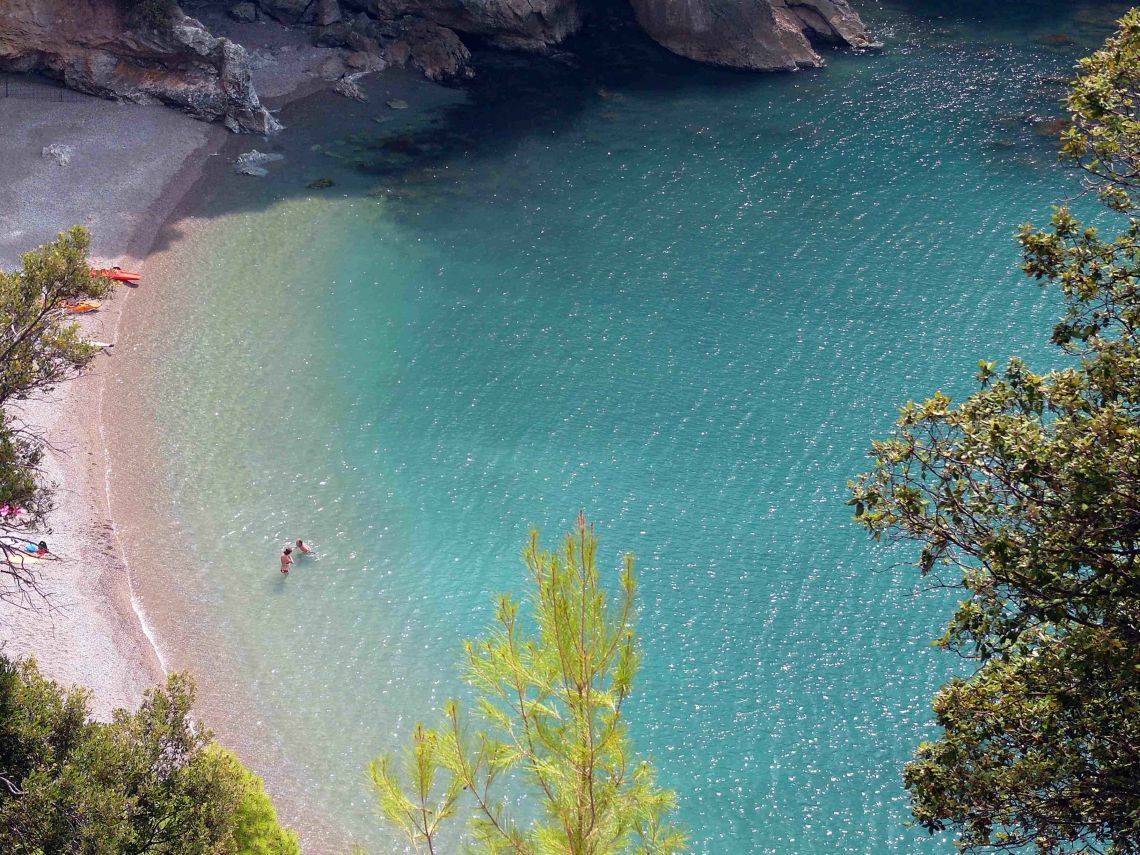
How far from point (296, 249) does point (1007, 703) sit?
31.9 m

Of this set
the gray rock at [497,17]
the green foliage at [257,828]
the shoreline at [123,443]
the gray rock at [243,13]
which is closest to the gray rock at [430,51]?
the gray rock at [497,17]

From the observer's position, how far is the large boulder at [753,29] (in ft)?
166

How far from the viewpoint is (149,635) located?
2442 centimetres

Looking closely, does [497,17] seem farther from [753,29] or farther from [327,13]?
[753,29]

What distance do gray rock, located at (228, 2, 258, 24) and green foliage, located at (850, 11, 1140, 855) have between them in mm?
47352

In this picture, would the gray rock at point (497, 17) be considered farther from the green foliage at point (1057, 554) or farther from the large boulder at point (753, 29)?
the green foliage at point (1057, 554)

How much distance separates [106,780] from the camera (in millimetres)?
14070

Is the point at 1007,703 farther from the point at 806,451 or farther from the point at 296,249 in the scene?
the point at 296,249

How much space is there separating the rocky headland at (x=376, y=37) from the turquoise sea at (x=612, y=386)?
6.76 feet

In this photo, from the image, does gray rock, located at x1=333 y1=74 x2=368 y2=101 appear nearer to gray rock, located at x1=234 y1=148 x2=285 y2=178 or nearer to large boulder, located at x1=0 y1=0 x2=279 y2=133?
large boulder, located at x1=0 y1=0 x2=279 y2=133

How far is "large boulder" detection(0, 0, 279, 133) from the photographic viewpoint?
41.5 m

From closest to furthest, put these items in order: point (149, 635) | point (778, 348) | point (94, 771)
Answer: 1. point (94, 771)
2. point (149, 635)
3. point (778, 348)

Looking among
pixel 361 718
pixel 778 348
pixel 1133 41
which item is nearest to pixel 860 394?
pixel 778 348

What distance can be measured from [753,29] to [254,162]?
24.8 m
